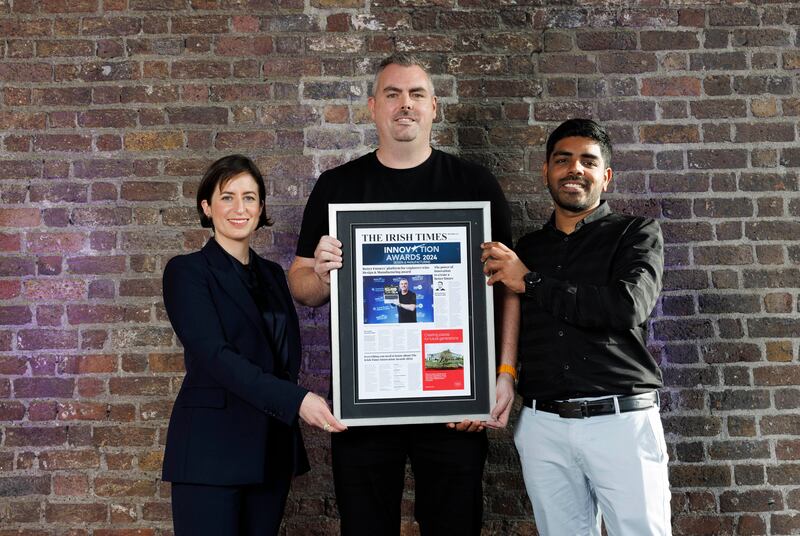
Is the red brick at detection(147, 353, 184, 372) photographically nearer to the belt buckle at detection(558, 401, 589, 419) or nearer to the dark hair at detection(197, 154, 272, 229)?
the dark hair at detection(197, 154, 272, 229)

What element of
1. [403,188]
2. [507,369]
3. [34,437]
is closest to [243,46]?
[403,188]

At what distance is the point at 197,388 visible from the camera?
6.77 feet

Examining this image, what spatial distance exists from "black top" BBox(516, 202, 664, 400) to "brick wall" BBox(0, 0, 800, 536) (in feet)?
1.84

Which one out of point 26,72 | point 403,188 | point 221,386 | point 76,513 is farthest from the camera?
point 26,72

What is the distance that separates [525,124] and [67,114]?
1.92 meters

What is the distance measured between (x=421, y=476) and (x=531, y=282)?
2.47 feet

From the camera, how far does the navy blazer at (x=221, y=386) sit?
1.96 metres

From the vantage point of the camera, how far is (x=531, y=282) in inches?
85.2

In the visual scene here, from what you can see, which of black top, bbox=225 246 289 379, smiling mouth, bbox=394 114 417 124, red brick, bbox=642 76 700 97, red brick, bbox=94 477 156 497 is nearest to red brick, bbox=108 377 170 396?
red brick, bbox=94 477 156 497

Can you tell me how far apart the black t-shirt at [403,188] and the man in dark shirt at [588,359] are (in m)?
0.22

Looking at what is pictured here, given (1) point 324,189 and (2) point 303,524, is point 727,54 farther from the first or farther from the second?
(2) point 303,524

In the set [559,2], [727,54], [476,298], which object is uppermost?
[559,2]

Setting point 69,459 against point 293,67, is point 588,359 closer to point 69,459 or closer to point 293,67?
point 293,67

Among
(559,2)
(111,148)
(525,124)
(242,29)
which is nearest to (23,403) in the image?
(111,148)
